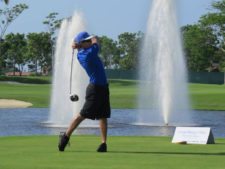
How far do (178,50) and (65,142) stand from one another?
58.5ft

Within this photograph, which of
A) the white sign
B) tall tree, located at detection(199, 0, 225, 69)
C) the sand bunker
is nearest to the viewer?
the white sign

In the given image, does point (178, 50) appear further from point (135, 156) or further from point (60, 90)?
point (135, 156)

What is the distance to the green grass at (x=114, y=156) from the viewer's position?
365 inches

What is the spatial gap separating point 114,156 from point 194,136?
2.65 m

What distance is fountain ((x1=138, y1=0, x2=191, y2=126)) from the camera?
27578mm

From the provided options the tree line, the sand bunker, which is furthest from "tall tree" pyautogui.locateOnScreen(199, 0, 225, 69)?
the sand bunker

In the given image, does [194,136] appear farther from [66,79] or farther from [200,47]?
[200,47]

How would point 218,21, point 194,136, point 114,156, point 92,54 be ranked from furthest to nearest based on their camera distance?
point 218,21
point 194,136
point 92,54
point 114,156

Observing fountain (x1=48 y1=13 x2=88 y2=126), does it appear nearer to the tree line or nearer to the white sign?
the white sign

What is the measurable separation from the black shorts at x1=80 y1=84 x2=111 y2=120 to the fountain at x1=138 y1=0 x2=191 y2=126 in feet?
51.2

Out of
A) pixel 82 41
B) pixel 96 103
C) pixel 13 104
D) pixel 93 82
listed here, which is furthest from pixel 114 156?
pixel 13 104

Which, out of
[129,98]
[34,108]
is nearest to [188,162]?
[34,108]

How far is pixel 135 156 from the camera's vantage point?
10.4 m

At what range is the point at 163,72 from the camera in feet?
92.9
